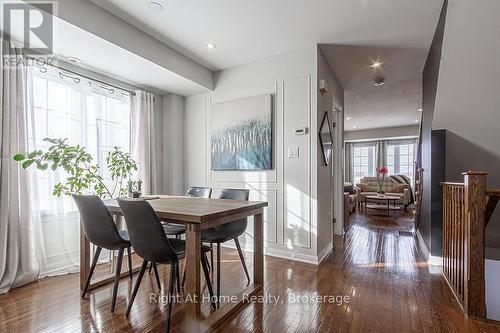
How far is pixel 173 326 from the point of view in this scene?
1741mm

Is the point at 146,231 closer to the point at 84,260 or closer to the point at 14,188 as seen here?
the point at 84,260

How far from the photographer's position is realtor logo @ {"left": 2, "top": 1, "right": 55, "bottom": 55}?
1968 millimetres

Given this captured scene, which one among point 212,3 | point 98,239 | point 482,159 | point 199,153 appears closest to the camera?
point 98,239

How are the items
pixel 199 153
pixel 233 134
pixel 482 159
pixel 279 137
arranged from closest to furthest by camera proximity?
pixel 482 159 < pixel 279 137 < pixel 233 134 < pixel 199 153

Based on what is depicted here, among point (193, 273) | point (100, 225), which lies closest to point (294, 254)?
point (193, 273)

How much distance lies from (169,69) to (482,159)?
390cm

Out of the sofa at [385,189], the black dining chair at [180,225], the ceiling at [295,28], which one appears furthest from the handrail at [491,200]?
the sofa at [385,189]

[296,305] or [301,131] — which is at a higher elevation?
[301,131]

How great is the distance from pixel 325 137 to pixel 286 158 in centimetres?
61

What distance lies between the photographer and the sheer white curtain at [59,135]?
259 cm

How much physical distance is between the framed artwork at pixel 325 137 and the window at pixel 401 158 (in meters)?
6.08

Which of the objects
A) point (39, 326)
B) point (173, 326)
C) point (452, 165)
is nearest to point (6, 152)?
point (39, 326)

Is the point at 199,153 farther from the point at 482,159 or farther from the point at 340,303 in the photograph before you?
the point at 482,159

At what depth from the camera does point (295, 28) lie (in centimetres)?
267
